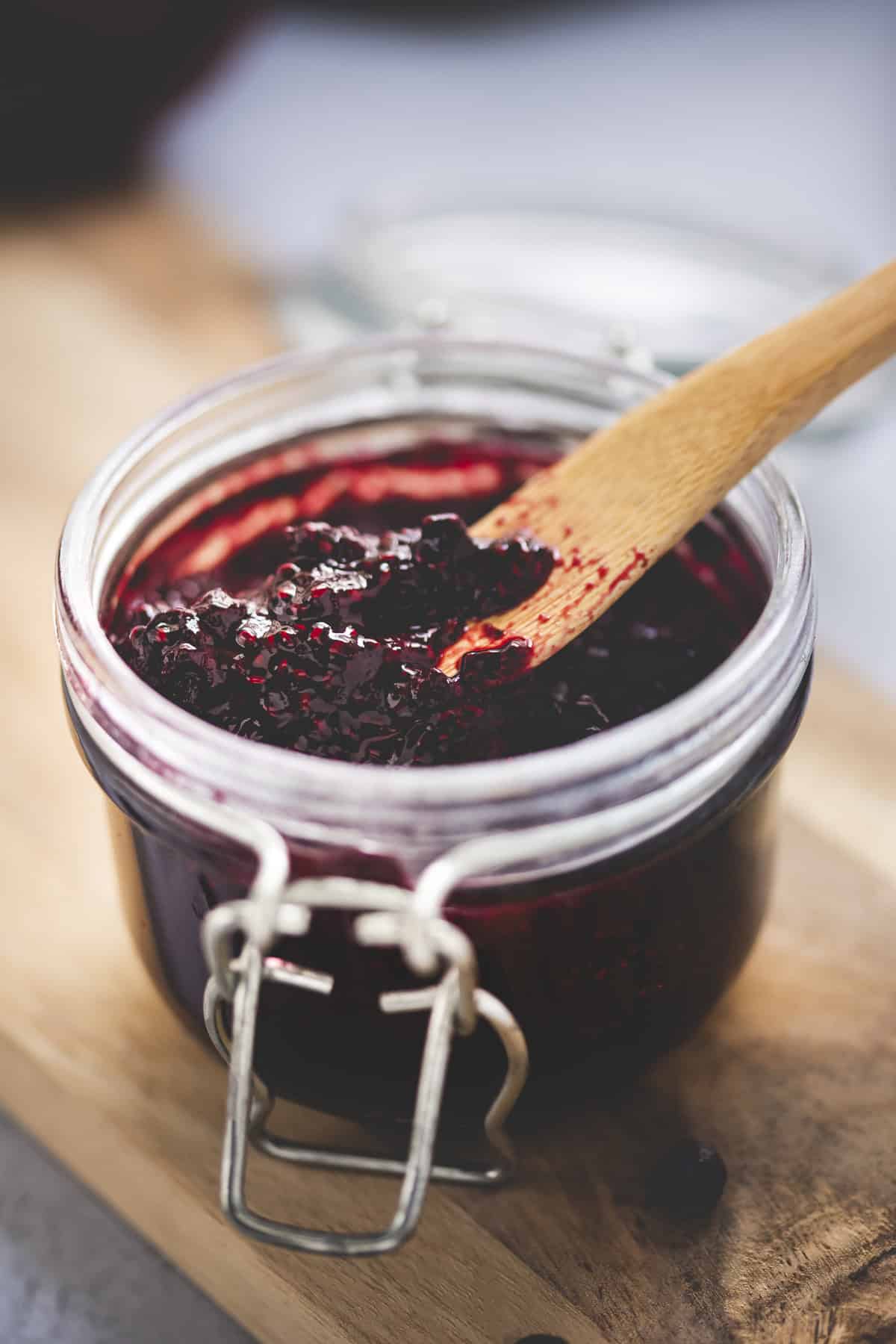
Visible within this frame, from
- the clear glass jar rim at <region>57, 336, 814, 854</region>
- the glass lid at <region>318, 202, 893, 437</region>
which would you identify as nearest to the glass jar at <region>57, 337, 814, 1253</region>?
the clear glass jar rim at <region>57, 336, 814, 854</region>

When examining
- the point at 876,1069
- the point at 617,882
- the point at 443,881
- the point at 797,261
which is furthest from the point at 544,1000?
the point at 797,261

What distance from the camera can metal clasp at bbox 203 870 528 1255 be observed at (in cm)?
72

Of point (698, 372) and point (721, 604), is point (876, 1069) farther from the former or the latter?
point (698, 372)

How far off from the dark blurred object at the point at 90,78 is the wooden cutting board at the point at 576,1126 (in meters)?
1.01

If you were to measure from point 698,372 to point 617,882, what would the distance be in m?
0.39

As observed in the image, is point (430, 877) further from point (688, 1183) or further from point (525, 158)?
point (525, 158)

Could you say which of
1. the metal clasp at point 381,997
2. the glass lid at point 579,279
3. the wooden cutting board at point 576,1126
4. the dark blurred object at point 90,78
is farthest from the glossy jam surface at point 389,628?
the dark blurred object at point 90,78

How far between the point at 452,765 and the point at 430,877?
0.17 meters

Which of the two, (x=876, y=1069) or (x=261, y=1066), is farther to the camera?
(x=876, y=1069)

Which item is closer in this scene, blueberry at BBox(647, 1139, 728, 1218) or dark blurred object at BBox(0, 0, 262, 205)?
blueberry at BBox(647, 1139, 728, 1218)

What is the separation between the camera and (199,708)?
90cm

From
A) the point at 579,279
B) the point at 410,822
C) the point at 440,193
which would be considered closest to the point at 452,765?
the point at 410,822

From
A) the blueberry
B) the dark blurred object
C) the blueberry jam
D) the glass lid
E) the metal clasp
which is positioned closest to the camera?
the metal clasp

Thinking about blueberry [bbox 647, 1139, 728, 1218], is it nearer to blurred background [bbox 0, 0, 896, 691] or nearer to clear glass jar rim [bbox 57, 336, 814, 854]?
clear glass jar rim [bbox 57, 336, 814, 854]
